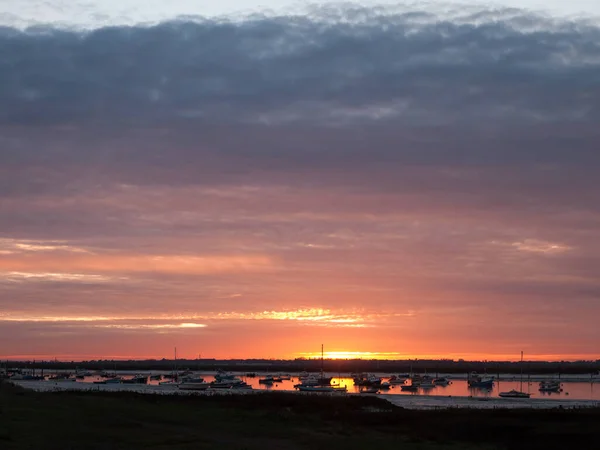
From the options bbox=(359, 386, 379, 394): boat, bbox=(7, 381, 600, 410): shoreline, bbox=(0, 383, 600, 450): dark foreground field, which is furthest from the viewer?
bbox=(359, 386, 379, 394): boat

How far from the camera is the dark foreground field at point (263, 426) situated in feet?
114

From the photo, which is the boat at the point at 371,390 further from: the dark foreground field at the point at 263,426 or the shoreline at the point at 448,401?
the dark foreground field at the point at 263,426

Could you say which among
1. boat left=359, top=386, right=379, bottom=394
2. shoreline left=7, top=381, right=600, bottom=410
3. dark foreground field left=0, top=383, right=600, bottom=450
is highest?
dark foreground field left=0, top=383, right=600, bottom=450

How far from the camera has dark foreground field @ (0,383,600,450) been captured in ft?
114

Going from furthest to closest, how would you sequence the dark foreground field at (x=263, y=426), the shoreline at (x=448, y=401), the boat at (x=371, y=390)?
the boat at (x=371, y=390) → the shoreline at (x=448, y=401) → the dark foreground field at (x=263, y=426)

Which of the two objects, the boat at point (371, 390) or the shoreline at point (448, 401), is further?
the boat at point (371, 390)

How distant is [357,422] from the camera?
49688 millimetres

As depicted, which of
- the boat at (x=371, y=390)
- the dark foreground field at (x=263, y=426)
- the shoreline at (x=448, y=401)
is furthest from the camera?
the boat at (x=371, y=390)

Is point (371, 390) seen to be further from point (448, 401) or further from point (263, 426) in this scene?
point (263, 426)

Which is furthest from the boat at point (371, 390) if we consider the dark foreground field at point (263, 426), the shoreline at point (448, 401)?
the dark foreground field at point (263, 426)

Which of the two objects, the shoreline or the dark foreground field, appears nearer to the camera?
the dark foreground field

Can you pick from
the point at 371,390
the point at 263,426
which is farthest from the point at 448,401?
the point at 263,426

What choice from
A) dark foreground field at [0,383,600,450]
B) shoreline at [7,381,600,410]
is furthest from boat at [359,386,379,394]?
dark foreground field at [0,383,600,450]

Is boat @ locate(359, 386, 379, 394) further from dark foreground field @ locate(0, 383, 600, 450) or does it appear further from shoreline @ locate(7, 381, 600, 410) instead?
dark foreground field @ locate(0, 383, 600, 450)
